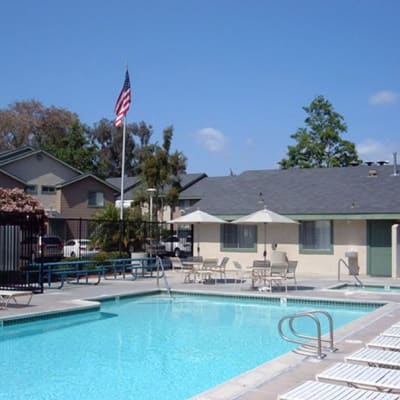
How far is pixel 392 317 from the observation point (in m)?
12.3

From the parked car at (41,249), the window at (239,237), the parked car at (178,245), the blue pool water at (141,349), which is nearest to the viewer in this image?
the blue pool water at (141,349)

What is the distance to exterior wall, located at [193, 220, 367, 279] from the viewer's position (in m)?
22.7

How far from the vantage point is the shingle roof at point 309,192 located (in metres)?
23.1

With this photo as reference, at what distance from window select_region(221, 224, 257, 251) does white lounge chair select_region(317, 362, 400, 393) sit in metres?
18.3

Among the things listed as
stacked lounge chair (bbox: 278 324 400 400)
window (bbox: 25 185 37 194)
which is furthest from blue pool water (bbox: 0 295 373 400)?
window (bbox: 25 185 37 194)

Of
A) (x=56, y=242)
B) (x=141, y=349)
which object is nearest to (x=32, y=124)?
(x=56, y=242)

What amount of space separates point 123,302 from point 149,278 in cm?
548

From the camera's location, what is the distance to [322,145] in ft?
159

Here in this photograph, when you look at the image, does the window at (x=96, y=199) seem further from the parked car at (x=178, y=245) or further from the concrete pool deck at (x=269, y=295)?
the concrete pool deck at (x=269, y=295)

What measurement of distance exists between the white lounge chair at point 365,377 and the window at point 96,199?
37539 mm

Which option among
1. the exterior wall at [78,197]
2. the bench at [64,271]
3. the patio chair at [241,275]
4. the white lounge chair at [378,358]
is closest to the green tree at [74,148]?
the exterior wall at [78,197]

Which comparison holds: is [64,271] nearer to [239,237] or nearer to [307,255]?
[239,237]

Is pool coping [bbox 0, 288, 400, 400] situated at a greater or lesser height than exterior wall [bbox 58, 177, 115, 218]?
lesser

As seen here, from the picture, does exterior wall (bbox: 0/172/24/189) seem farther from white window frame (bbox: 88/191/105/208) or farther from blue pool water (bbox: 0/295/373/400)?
blue pool water (bbox: 0/295/373/400)
